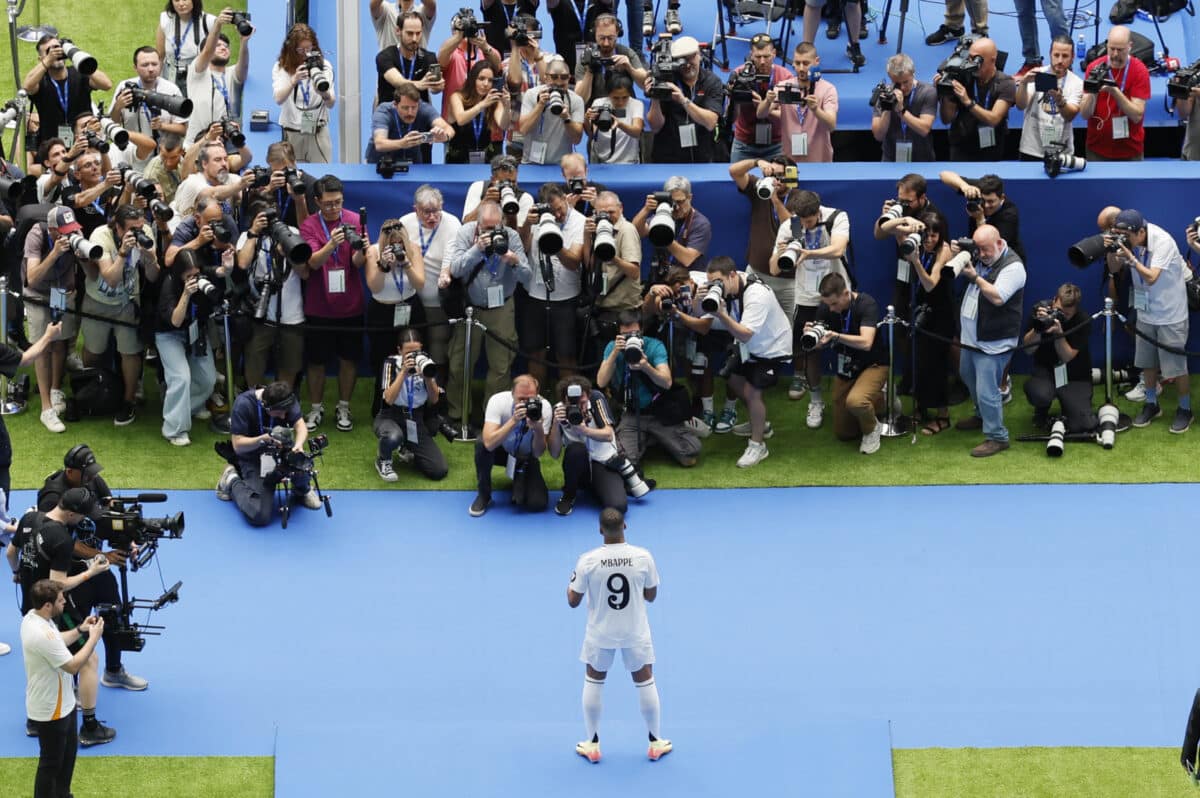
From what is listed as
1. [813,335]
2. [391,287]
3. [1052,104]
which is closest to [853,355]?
[813,335]

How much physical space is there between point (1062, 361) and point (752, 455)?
92.5 inches

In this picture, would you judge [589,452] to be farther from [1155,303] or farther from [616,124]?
[1155,303]

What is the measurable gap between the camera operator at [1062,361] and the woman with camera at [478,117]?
167 inches

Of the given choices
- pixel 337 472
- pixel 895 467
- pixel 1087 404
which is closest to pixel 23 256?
pixel 337 472

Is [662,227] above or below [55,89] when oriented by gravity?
below

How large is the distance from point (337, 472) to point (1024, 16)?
740 centimetres

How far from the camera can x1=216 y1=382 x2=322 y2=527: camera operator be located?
569 inches

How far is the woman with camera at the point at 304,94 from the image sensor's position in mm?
16109

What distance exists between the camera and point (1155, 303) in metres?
15.5

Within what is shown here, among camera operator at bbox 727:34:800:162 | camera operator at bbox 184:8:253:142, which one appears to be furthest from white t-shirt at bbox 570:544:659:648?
camera operator at bbox 184:8:253:142

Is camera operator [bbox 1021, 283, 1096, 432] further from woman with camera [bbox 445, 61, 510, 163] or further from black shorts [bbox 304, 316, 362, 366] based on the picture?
black shorts [bbox 304, 316, 362, 366]

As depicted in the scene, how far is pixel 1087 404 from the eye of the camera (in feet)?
51.6

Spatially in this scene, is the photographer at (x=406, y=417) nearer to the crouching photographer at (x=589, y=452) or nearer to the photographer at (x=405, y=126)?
the crouching photographer at (x=589, y=452)

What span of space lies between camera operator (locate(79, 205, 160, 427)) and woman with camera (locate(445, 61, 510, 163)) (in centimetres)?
254
